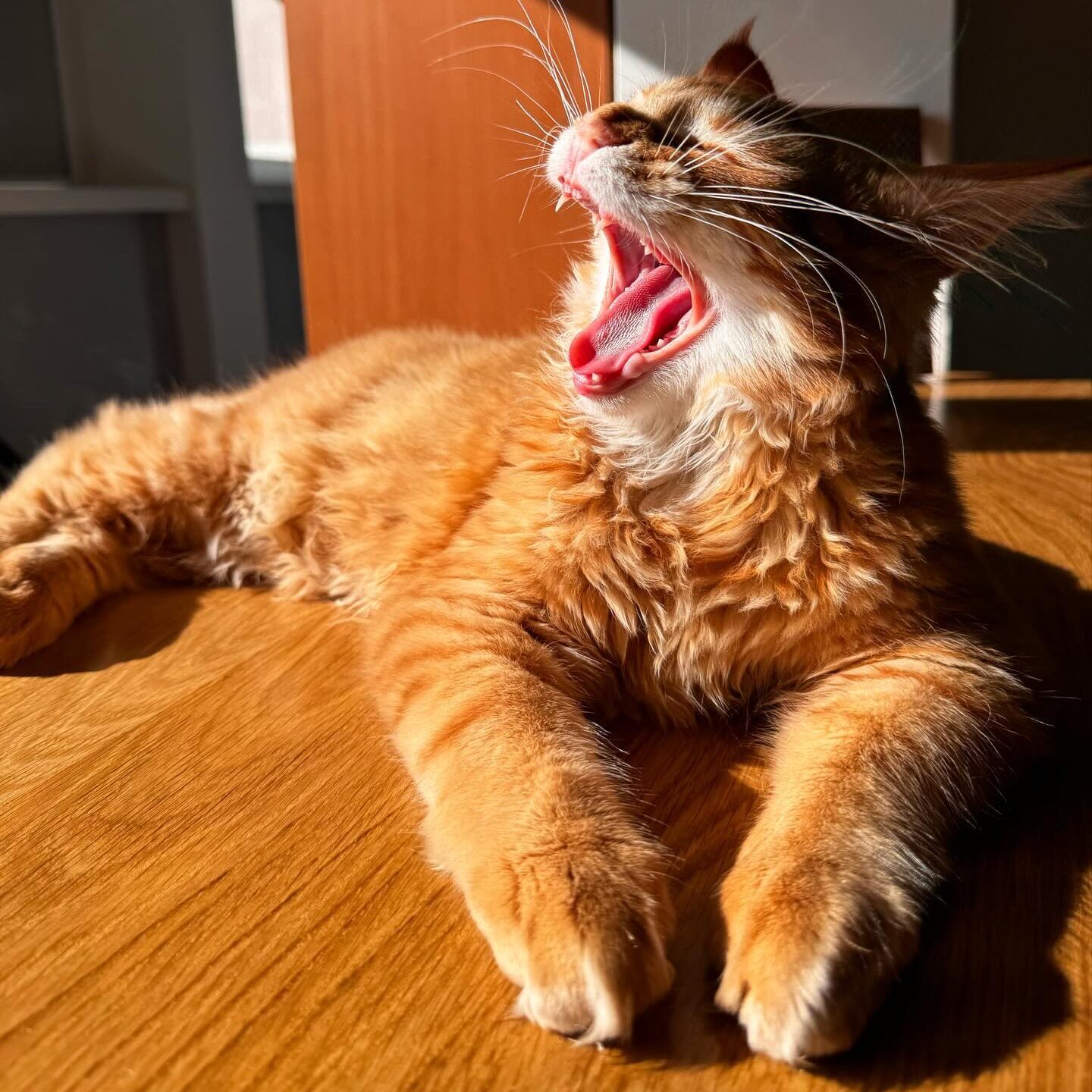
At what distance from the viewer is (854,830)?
82 cm

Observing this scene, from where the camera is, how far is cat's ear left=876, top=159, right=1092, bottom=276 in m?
0.97

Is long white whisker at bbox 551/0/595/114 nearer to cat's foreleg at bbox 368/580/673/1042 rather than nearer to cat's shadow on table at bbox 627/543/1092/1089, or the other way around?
cat's foreleg at bbox 368/580/673/1042

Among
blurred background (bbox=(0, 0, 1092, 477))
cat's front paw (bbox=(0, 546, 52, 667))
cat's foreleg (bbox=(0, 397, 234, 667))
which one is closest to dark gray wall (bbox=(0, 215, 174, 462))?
blurred background (bbox=(0, 0, 1092, 477))

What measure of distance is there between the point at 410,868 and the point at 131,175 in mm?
2857

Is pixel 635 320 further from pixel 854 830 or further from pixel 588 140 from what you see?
pixel 854 830

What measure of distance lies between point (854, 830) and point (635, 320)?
0.61m

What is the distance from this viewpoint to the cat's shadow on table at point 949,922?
697 mm

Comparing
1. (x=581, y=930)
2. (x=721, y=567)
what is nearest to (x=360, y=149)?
(x=721, y=567)

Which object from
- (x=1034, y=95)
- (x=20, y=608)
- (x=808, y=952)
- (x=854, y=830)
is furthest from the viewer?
(x=1034, y=95)

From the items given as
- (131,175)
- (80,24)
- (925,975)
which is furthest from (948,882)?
(80,24)

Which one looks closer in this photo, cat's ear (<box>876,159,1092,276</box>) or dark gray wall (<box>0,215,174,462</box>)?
cat's ear (<box>876,159,1092,276</box>)

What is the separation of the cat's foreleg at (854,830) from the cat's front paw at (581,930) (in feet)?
0.20

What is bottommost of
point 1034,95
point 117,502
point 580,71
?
Answer: point 117,502

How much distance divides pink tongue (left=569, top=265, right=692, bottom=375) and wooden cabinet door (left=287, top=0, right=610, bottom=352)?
2.98 feet
